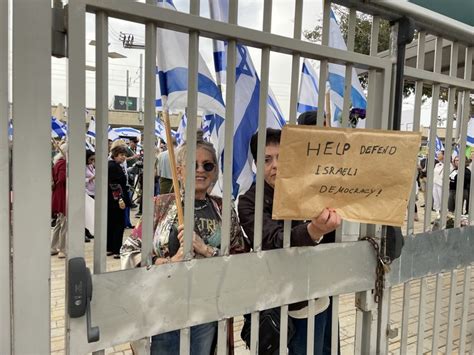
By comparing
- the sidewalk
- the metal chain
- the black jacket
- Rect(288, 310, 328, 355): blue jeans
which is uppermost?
the black jacket

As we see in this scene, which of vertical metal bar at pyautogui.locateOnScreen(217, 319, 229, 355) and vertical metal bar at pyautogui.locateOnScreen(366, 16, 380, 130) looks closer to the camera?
vertical metal bar at pyautogui.locateOnScreen(217, 319, 229, 355)

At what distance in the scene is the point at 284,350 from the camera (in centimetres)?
176

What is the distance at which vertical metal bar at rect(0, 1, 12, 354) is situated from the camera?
4.03 feet

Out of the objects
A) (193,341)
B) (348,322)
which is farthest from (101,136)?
(348,322)

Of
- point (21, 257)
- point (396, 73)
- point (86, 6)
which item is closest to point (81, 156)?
point (21, 257)

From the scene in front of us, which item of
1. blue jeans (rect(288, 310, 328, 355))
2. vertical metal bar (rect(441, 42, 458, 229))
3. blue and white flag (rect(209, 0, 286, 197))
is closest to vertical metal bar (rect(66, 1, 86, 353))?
blue and white flag (rect(209, 0, 286, 197))

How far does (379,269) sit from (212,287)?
886 millimetres

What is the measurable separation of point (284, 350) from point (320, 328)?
578 mm

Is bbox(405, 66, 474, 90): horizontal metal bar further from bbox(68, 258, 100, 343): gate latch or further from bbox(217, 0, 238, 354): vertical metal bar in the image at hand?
bbox(68, 258, 100, 343): gate latch

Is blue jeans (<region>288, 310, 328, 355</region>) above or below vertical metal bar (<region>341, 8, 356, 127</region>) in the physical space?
below

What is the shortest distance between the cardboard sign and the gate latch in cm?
73

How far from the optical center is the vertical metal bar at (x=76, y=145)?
4.04 feet

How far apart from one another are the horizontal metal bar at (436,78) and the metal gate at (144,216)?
0.02 m

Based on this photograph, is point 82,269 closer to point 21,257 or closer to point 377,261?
point 21,257
